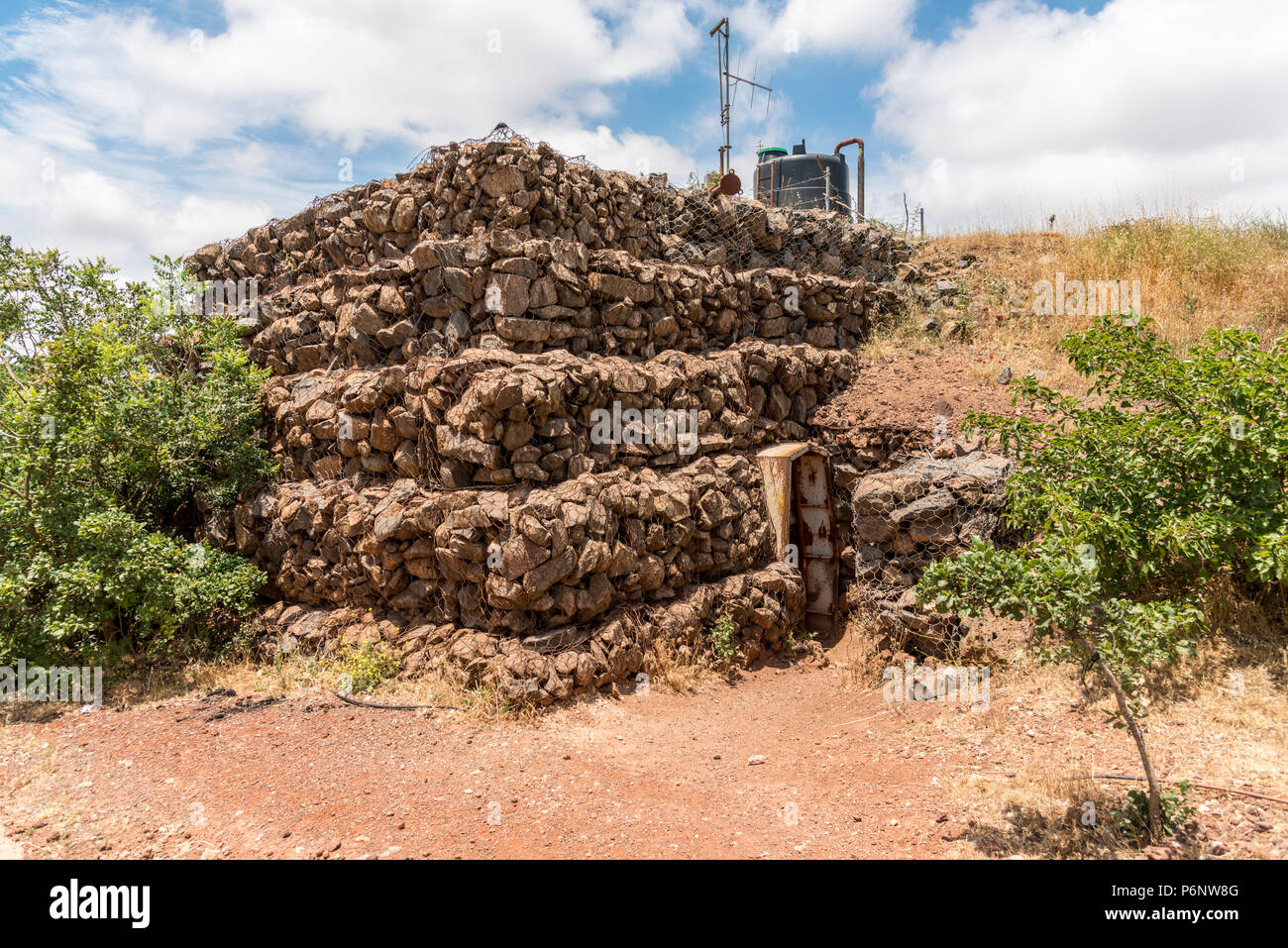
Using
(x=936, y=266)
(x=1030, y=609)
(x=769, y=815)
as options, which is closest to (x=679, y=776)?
(x=769, y=815)

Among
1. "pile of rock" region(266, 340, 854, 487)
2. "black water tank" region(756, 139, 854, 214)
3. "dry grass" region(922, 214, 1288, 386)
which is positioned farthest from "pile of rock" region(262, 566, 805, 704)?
"black water tank" region(756, 139, 854, 214)

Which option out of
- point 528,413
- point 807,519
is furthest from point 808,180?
point 528,413

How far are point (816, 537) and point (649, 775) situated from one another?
179 inches

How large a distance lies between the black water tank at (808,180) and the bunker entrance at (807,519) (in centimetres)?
518

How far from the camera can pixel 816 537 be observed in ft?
30.2

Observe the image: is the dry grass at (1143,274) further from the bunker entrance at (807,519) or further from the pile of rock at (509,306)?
the pile of rock at (509,306)

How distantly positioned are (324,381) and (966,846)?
7.74m

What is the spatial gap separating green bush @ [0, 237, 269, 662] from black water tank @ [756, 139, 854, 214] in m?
8.81

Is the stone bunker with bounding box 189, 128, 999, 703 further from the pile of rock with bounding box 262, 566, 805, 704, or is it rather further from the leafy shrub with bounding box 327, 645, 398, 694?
the leafy shrub with bounding box 327, 645, 398, 694

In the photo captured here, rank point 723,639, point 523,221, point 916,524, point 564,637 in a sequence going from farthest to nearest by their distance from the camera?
point 916,524 → point 723,639 → point 523,221 → point 564,637

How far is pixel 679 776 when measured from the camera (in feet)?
17.9

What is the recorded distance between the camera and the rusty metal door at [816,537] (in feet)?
29.6

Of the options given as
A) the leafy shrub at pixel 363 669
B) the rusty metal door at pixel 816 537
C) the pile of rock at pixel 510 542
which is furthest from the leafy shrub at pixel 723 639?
the leafy shrub at pixel 363 669

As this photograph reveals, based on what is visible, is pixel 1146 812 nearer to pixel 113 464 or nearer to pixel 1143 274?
pixel 113 464
